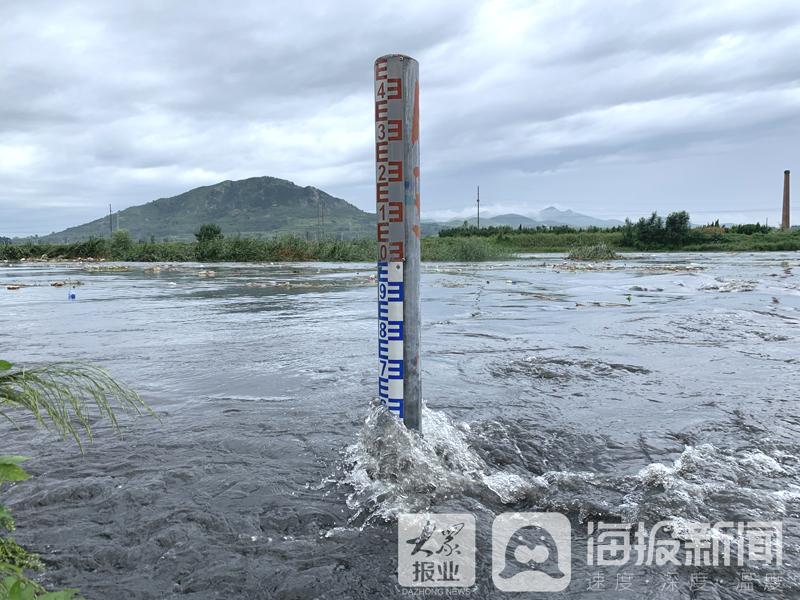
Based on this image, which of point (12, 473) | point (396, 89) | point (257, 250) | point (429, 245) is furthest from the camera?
point (429, 245)

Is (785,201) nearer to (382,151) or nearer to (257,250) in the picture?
(257,250)

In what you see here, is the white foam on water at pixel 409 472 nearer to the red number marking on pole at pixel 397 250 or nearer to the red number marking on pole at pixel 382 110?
the red number marking on pole at pixel 397 250

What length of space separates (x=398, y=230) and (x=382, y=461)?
1.59 meters

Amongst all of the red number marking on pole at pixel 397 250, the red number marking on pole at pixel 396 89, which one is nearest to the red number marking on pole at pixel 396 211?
the red number marking on pole at pixel 397 250

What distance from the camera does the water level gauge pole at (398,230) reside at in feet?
12.8

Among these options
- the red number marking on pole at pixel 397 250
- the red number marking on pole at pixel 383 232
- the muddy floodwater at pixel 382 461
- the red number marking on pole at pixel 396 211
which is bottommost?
the muddy floodwater at pixel 382 461

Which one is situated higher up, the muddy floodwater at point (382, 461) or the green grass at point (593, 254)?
the green grass at point (593, 254)

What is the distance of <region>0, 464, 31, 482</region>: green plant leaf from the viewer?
191 cm

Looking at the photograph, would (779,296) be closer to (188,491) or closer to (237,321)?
(237,321)

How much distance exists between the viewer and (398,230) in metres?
3.95

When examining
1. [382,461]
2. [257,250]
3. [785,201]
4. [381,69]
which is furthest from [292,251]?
[785,201]

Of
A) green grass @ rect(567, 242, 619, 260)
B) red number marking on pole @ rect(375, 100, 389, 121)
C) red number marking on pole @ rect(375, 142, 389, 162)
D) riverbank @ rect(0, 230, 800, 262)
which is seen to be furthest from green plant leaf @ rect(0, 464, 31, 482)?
green grass @ rect(567, 242, 619, 260)

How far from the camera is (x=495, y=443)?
427cm

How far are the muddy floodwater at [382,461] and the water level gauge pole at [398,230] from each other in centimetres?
31
